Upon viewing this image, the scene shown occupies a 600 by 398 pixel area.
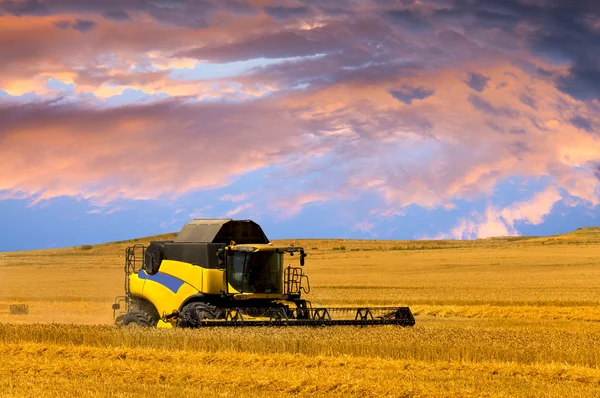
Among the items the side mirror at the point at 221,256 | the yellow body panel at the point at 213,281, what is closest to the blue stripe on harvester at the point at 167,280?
the yellow body panel at the point at 213,281

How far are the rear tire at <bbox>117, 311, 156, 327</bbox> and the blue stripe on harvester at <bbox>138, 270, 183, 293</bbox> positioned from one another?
0.90m

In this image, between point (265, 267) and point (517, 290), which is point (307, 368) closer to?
point (265, 267)

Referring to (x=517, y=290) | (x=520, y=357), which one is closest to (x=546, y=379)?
(x=520, y=357)

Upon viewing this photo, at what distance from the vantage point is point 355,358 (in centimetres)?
1500

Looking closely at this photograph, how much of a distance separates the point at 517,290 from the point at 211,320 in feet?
73.8

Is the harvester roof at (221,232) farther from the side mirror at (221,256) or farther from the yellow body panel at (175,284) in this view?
the yellow body panel at (175,284)

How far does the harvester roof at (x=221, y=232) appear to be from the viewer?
66.4 feet

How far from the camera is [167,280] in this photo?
20.4m

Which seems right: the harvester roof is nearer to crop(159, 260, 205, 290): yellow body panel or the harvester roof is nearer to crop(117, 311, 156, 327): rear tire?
crop(159, 260, 205, 290): yellow body panel

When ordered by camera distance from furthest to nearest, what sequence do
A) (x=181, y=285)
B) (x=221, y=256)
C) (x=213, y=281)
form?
1. (x=181, y=285)
2. (x=221, y=256)
3. (x=213, y=281)

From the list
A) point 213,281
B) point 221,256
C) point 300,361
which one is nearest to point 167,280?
point 213,281

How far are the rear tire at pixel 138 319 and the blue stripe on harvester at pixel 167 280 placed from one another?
0.90 metres

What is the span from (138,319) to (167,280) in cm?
120

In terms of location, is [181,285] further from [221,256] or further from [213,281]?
[221,256]
